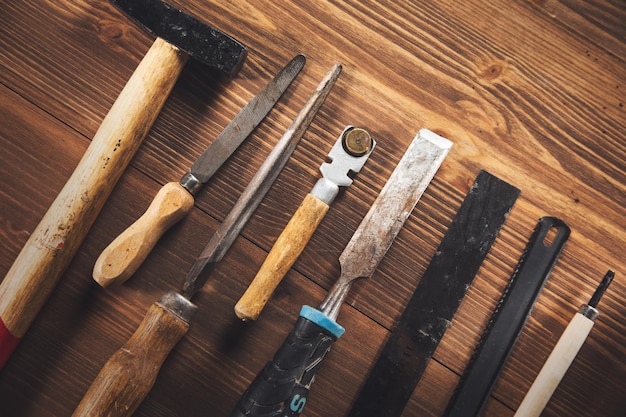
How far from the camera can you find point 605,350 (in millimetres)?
1129

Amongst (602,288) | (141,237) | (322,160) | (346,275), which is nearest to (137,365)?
(141,237)

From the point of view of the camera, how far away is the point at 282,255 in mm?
1034

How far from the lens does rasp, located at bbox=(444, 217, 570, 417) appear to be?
109 centimetres

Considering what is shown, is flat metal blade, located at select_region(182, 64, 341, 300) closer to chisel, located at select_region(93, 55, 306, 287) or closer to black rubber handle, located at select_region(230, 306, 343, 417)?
chisel, located at select_region(93, 55, 306, 287)

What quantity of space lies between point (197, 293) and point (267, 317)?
0.16 meters

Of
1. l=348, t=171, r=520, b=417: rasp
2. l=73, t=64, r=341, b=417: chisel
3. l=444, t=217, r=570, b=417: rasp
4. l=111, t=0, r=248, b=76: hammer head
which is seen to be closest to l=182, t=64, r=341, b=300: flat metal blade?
l=73, t=64, r=341, b=417: chisel

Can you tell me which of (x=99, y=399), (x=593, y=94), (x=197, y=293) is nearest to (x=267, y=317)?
(x=197, y=293)

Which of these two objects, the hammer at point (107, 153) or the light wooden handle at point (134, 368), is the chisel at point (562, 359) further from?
the hammer at point (107, 153)

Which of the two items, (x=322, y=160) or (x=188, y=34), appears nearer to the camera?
(x=188, y=34)

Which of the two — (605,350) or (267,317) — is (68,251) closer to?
(267,317)

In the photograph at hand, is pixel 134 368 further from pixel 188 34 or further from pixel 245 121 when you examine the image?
pixel 188 34

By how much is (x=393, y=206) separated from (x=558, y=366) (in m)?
0.48

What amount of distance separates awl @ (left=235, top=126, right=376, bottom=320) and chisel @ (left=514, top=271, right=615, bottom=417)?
0.56m

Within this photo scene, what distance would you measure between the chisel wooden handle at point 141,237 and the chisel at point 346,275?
0.32m
